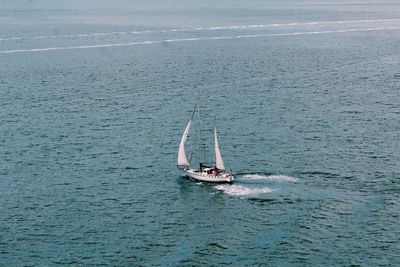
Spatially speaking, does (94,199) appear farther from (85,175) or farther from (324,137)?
(324,137)

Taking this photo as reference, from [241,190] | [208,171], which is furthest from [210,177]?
[241,190]

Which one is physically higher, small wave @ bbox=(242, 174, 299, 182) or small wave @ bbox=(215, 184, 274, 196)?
small wave @ bbox=(242, 174, 299, 182)

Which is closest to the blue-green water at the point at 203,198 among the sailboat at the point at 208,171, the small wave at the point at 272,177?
the small wave at the point at 272,177

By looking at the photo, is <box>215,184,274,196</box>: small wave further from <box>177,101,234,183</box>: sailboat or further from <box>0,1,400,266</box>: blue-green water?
<box>177,101,234,183</box>: sailboat

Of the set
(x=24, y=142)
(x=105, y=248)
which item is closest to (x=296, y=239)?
(x=105, y=248)

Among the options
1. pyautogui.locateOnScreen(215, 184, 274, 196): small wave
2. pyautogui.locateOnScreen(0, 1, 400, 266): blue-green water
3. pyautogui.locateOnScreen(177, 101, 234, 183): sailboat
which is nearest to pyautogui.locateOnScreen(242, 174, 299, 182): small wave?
pyautogui.locateOnScreen(0, 1, 400, 266): blue-green water

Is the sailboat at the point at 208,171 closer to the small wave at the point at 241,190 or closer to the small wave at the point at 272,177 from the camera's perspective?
the small wave at the point at 241,190
